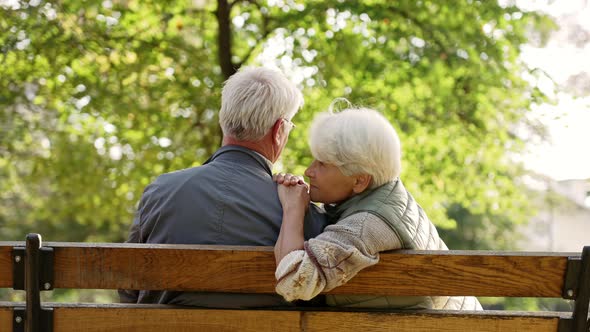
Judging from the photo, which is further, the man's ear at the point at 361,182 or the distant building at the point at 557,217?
the distant building at the point at 557,217

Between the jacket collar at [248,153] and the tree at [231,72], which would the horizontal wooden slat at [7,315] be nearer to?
the jacket collar at [248,153]

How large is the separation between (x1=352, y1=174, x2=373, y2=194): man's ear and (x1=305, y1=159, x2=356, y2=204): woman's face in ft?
0.04

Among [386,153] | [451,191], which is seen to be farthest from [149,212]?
[451,191]

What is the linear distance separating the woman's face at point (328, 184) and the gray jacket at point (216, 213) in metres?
0.06

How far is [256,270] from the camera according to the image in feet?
9.37

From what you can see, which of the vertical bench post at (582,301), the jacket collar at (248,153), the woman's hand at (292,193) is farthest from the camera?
the jacket collar at (248,153)

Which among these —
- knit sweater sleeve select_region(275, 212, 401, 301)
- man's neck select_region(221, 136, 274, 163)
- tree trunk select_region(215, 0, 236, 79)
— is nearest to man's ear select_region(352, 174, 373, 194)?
knit sweater sleeve select_region(275, 212, 401, 301)

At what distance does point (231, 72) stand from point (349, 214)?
218 inches

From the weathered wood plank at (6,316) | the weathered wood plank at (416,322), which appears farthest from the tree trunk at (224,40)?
the weathered wood plank at (416,322)

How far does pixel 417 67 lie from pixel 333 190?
5409mm

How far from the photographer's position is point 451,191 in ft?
30.2

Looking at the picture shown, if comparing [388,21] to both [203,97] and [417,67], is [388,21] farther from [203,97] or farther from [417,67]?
[203,97]

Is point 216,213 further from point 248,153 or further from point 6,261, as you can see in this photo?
point 6,261

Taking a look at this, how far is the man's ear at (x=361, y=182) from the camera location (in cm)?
314
